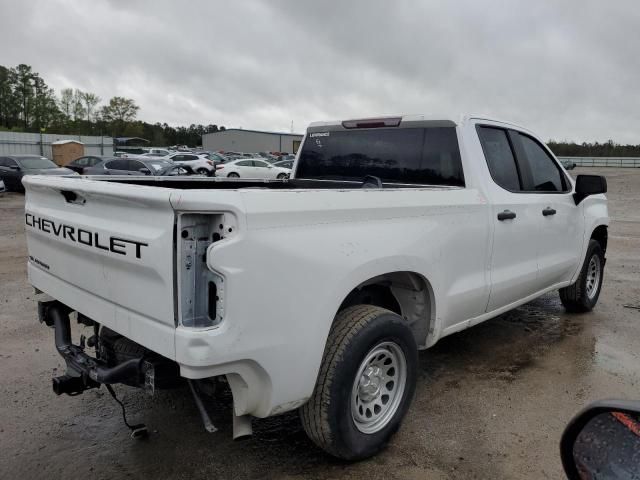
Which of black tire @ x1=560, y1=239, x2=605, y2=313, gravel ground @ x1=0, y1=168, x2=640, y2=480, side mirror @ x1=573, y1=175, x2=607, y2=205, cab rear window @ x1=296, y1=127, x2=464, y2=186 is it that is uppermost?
cab rear window @ x1=296, y1=127, x2=464, y2=186

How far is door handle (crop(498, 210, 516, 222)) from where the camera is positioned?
3.97 meters

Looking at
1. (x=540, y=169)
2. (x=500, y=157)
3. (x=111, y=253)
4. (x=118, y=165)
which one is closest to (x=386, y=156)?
(x=500, y=157)

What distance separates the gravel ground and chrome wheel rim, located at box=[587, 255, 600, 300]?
664 mm

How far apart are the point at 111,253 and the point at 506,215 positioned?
2.81 m

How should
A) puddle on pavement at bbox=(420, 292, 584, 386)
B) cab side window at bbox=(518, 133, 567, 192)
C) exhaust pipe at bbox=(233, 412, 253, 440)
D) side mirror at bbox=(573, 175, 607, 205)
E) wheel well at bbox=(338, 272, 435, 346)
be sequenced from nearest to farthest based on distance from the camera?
exhaust pipe at bbox=(233, 412, 253, 440), wheel well at bbox=(338, 272, 435, 346), puddle on pavement at bbox=(420, 292, 584, 386), cab side window at bbox=(518, 133, 567, 192), side mirror at bbox=(573, 175, 607, 205)

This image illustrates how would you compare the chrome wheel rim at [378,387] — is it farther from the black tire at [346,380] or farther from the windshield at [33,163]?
the windshield at [33,163]

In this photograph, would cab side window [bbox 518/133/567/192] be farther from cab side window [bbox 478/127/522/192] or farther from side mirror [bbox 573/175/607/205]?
cab side window [bbox 478/127/522/192]

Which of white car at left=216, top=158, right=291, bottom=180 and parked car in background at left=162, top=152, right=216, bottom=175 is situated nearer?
white car at left=216, top=158, right=291, bottom=180

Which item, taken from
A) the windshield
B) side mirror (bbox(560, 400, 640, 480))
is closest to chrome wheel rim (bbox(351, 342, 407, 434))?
side mirror (bbox(560, 400, 640, 480))

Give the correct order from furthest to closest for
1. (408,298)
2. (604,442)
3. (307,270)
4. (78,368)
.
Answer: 1. (408,298)
2. (78,368)
3. (307,270)
4. (604,442)

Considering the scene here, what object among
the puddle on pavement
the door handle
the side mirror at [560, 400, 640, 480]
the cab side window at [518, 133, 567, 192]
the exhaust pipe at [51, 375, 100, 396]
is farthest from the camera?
the cab side window at [518, 133, 567, 192]

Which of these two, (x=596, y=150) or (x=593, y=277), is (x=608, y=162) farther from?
(x=593, y=277)

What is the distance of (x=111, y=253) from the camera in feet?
8.49

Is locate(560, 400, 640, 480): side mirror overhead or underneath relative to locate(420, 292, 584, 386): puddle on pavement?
overhead
